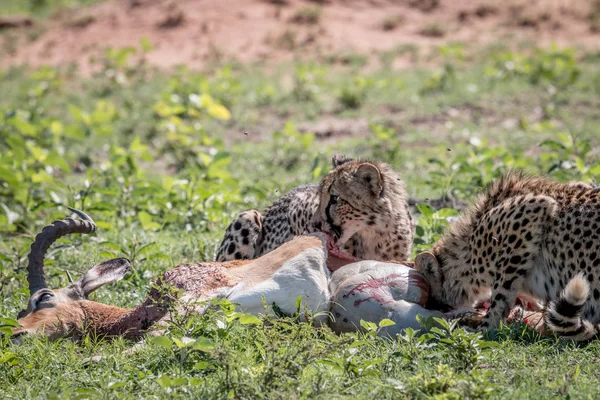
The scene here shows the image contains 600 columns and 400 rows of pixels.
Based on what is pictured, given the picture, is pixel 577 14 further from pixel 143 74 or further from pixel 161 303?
pixel 161 303

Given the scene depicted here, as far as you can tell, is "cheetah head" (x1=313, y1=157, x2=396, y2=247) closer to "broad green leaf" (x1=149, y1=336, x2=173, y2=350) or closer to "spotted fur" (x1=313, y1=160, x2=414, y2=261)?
"spotted fur" (x1=313, y1=160, x2=414, y2=261)

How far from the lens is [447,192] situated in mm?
8352

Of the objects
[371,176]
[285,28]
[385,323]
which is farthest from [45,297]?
[285,28]

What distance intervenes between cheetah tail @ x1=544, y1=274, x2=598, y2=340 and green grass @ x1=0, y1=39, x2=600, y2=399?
0.32ft

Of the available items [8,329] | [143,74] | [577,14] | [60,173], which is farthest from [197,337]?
[577,14]

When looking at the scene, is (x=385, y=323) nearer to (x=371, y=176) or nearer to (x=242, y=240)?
(x=371, y=176)

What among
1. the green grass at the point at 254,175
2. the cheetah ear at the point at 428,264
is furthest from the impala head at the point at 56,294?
the cheetah ear at the point at 428,264

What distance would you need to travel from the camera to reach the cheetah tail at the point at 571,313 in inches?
186

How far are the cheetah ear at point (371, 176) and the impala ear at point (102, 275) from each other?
1.82 meters

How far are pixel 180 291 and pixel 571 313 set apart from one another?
222 cm

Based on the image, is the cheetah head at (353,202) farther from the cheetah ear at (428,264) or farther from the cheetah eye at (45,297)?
the cheetah eye at (45,297)

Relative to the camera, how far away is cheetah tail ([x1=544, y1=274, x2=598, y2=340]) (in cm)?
473

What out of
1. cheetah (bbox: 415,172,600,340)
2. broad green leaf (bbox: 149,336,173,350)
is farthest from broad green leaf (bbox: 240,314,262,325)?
cheetah (bbox: 415,172,600,340)

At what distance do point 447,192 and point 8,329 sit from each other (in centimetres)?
455
